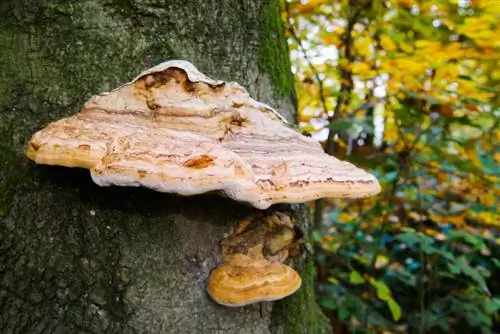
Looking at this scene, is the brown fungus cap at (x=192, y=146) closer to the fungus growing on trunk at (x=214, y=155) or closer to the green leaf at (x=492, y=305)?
the fungus growing on trunk at (x=214, y=155)

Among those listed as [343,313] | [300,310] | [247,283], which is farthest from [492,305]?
[247,283]

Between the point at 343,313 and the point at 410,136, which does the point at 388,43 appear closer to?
the point at 410,136

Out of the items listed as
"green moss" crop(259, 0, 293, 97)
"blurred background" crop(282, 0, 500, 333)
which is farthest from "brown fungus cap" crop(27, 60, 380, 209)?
"blurred background" crop(282, 0, 500, 333)

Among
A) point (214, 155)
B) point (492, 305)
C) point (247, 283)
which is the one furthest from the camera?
point (492, 305)

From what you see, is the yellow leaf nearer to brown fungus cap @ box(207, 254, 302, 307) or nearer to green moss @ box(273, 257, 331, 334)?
green moss @ box(273, 257, 331, 334)

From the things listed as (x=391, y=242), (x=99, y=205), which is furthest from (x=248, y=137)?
(x=391, y=242)

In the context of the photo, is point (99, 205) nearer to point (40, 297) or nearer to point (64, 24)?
point (40, 297)

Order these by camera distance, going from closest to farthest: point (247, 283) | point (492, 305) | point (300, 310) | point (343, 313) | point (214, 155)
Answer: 1. point (214, 155)
2. point (247, 283)
3. point (300, 310)
4. point (492, 305)
5. point (343, 313)

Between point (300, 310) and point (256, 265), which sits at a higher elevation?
point (256, 265)

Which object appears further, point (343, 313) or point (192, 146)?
point (343, 313)
